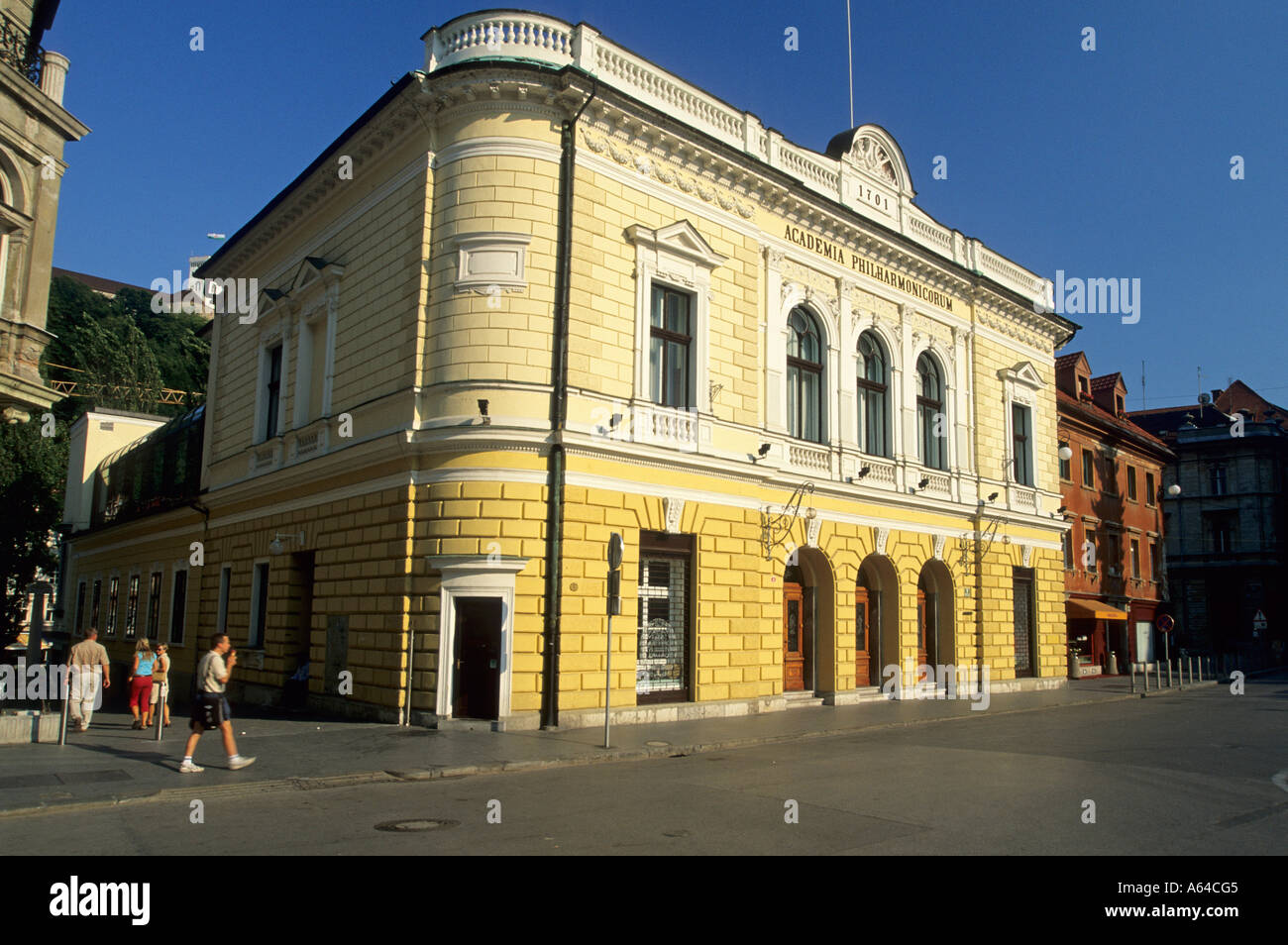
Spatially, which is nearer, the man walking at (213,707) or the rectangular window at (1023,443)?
the man walking at (213,707)

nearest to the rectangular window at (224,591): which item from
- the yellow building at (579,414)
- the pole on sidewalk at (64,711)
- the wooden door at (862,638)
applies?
the yellow building at (579,414)

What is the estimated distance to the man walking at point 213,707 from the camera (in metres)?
11.9

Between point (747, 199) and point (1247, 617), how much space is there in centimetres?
→ 5282

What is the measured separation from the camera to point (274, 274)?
25453mm

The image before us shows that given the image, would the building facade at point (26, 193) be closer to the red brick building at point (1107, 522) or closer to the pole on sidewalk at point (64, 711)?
the pole on sidewalk at point (64, 711)

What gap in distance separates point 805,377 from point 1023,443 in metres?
12.0

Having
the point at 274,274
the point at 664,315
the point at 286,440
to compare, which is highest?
the point at 274,274

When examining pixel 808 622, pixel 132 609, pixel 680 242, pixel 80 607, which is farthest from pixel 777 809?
pixel 80 607

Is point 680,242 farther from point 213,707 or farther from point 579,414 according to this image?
point 213,707

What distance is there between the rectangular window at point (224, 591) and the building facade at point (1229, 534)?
5386cm

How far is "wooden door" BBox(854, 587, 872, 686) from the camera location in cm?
2447

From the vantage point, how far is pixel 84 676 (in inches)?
646

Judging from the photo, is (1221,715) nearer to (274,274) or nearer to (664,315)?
(664,315)

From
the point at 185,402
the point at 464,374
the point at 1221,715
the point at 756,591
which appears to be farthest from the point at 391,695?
the point at 185,402
